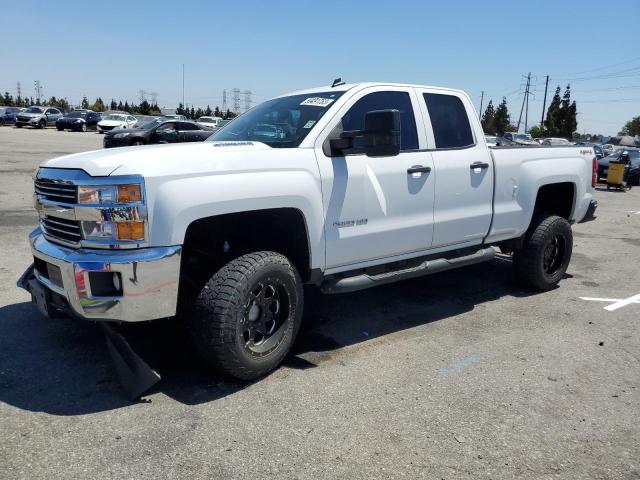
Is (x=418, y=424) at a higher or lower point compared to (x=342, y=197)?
lower

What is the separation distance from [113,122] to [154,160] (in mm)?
40356

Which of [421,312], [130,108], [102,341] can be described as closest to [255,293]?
[102,341]

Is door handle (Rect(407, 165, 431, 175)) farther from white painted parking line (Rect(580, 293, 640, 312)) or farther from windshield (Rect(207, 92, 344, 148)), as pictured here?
white painted parking line (Rect(580, 293, 640, 312))

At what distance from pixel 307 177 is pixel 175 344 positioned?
1714 mm

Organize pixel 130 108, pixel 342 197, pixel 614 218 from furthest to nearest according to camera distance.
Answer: pixel 130 108 < pixel 614 218 < pixel 342 197

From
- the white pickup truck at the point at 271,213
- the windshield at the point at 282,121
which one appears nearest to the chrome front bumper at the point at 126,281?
the white pickup truck at the point at 271,213

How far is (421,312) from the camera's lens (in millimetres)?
5348

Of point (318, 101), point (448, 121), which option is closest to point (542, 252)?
point (448, 121)

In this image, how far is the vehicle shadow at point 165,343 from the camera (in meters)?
3.51

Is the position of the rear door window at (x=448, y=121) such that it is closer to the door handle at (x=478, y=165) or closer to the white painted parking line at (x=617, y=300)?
the door handle at (x=478, y=165)

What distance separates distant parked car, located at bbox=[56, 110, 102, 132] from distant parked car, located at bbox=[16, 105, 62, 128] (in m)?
1.90

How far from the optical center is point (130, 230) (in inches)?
123

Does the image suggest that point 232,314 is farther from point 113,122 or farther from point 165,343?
point 113,122

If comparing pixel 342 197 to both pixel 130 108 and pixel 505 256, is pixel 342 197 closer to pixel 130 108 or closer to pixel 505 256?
pixel 505 256
